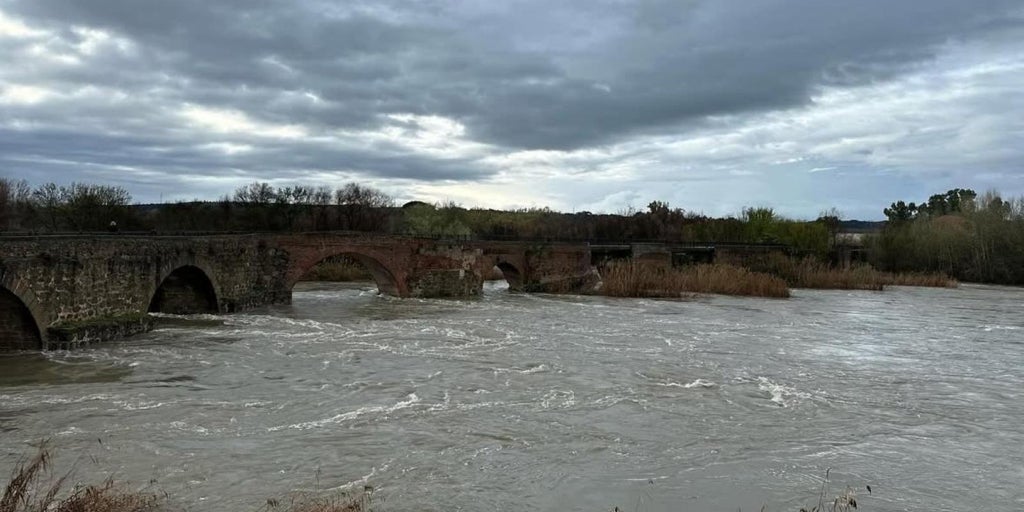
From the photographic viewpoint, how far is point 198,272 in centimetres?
2619

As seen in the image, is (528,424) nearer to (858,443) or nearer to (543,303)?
(858,443)

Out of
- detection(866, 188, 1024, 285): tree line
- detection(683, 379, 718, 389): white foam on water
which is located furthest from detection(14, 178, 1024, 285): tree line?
detection(683, 379, 718, 389): white foam on water

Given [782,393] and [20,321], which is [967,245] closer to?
[782,393]

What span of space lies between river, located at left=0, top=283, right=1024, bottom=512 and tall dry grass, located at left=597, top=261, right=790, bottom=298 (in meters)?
13.5

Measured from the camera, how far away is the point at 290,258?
31.7 metres

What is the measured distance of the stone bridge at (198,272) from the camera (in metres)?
→ 17.4

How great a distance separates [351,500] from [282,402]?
5.85 m

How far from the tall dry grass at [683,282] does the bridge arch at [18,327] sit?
25.8 meters

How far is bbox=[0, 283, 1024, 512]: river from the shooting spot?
893cm

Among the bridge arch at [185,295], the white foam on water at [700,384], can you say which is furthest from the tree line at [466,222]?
the white foam on water at [700,384]

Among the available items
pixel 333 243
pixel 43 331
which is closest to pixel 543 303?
pixel 333 243

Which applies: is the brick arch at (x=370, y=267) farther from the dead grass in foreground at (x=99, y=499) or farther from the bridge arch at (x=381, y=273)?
the dead grass in foreground at (x=99, y=499)

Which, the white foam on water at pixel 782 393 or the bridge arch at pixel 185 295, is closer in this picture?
the white foam on water at pixel 782 393

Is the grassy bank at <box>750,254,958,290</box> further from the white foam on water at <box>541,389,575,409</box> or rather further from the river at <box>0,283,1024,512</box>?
the white foam on water at <box>541,389,575,409</box>
